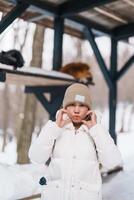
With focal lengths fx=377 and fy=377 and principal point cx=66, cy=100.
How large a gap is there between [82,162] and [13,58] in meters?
2.80

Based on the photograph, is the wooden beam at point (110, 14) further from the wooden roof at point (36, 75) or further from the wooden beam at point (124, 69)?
the wooden roof at point (36, 75)

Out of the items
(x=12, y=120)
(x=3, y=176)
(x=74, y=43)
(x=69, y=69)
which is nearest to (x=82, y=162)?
(x=3, y=176)

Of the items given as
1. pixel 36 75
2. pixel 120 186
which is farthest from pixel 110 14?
pixel 120 186

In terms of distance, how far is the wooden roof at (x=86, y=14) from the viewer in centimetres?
575

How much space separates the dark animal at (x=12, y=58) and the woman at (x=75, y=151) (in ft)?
8.48

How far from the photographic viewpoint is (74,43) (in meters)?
16.3

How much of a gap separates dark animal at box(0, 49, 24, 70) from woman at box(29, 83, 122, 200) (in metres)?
2.58

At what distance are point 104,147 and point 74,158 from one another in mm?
186

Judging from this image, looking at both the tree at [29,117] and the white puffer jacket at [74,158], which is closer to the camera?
the white puffer jacket at [74,158]

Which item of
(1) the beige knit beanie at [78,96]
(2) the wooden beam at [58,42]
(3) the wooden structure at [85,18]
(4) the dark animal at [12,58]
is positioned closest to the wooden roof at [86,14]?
(3) the wooden structure at [85,18]

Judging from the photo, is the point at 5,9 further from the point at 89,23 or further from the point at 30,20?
the point at 89,23

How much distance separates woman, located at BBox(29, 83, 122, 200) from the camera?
6.87ft

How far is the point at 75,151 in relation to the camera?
2.13m

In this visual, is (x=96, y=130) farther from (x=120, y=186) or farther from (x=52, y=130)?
(x=120, y=186)
